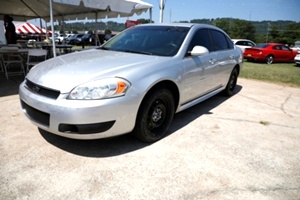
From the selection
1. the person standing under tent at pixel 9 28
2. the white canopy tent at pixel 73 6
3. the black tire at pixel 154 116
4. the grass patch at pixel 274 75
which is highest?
the white canopy tent at pixel 73 6

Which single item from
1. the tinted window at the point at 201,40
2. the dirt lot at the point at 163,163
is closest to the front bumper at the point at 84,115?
the dirt lot at the point at 163,163

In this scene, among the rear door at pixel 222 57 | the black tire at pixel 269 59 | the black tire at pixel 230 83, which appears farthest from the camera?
the black tire at pixel 269 59

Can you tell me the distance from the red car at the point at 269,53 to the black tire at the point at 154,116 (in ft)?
43.0

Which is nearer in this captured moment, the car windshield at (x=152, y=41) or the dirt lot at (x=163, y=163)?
the dirt lot at (x=163, y=163)

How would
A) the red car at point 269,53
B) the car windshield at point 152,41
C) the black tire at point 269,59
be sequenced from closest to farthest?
the car windshield at point 152,41 → the red car at point 269,53 → the black tire at point 269,59

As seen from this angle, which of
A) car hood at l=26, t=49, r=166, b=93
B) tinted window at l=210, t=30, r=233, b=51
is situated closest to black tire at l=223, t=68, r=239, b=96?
tinted window at l=210, t=30, r=233, b=51

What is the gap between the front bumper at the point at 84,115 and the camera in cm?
232

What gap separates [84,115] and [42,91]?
640mm

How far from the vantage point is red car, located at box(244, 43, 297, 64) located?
14250mm

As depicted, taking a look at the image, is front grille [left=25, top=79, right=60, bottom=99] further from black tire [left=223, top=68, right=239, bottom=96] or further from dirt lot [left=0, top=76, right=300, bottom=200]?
black tire [left=223, top=68, right=239, bottom=96]

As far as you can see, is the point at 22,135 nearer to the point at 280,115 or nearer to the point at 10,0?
the point at 280,115

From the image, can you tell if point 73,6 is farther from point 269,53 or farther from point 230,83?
point 269,53

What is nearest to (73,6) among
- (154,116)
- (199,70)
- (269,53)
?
(199,70)

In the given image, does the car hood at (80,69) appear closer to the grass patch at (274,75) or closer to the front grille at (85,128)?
the front grille at (85,128)
